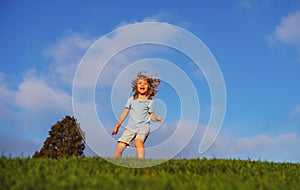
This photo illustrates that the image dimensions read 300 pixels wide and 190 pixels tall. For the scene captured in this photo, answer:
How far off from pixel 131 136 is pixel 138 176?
12.2ft

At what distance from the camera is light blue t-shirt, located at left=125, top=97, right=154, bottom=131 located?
11178 mm

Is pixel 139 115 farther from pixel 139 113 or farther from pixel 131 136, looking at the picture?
pixel 131 136

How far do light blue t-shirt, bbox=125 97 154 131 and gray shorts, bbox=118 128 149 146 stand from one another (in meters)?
0.10

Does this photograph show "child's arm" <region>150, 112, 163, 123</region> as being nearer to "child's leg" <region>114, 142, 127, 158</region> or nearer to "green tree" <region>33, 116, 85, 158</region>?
"child's leg" <region>114, 142, 127, 158</region>

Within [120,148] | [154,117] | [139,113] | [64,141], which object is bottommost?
[120,148]

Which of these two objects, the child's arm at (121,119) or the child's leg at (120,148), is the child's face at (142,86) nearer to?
the child's arm at (121,119)

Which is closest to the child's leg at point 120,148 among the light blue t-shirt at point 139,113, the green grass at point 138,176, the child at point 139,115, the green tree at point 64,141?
the child at point 139,115

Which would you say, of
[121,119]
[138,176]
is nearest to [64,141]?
[121,119]

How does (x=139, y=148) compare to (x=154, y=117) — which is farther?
(x=154, y=117)

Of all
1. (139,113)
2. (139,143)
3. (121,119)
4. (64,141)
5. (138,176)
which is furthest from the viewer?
(64,141)

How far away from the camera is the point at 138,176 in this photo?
24.4 ft

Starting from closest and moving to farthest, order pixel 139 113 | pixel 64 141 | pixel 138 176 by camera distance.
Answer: pixel 138 176 → pixel 139 113 → pixel 64 141

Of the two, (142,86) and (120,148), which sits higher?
(142,86)

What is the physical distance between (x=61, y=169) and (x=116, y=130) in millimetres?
3394
